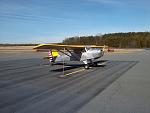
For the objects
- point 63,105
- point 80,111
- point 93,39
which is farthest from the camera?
point 93,39

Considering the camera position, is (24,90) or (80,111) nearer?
(80,111)

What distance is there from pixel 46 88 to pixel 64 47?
9170mm

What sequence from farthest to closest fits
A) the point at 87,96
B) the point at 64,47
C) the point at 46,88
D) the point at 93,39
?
1. the point at 93,39
2. the point at 64,47
3. the point at 46,88
4. the point at 87,96

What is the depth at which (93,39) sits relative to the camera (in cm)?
13300

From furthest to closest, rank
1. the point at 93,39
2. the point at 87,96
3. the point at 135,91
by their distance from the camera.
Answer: the point at 93,39 → the point at 135,91 → the point at 87,96

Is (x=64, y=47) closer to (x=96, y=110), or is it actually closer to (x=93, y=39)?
(x=96, y=110)

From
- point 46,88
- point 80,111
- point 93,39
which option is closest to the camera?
point 80,111

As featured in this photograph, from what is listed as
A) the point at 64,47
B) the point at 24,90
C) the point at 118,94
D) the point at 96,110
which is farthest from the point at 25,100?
the point at 64,47

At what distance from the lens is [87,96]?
7570mm

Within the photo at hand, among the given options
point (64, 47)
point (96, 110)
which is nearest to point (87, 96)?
point (96, 110)

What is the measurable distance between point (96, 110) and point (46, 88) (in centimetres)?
374

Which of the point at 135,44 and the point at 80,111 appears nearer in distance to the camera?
the point at 80,111

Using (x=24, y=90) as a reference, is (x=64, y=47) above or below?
above

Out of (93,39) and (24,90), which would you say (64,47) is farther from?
(93,39)
